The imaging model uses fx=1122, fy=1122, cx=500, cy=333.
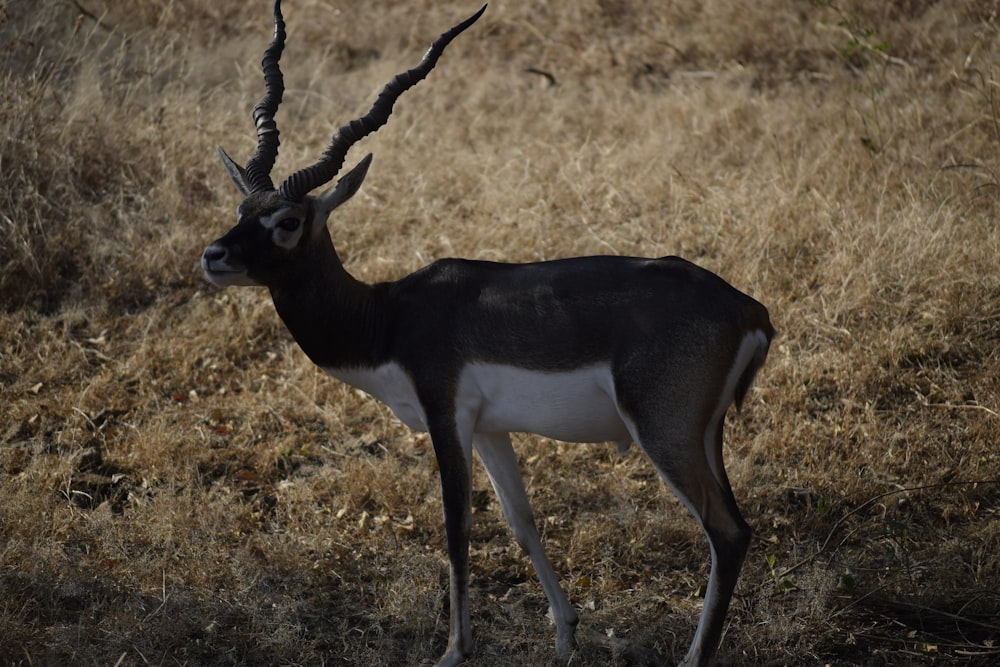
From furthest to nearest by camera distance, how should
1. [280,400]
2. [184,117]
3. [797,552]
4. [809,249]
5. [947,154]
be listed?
[184,117] < [947,154] < [809,249] < [280,400] < [797,552]

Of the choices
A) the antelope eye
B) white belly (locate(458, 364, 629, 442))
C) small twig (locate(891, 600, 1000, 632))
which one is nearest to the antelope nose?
the antelope eye

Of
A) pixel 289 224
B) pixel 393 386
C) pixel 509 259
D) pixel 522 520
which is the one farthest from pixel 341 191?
pixel 509 259

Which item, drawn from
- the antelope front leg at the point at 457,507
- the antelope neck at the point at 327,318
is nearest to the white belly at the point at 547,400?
the antelope front leg at the point at 457,507

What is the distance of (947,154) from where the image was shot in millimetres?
8039

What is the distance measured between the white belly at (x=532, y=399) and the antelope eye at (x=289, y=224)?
0.62m

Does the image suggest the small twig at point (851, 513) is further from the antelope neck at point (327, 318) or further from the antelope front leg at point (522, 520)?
the antelope neck at point (327, 318)

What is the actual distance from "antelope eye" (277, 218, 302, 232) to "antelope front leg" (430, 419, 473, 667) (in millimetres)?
965

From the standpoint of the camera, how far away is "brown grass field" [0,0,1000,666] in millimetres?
4949

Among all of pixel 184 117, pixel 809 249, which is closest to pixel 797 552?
pixel 809 249

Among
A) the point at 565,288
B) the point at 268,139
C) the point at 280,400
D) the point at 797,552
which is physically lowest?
the point at 797,552

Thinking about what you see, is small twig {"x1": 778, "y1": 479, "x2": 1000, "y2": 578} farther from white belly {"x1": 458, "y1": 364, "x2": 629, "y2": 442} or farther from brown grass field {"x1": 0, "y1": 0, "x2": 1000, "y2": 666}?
white belly {"x1": 458, "y1": 364, "x2": 629, "y2": 442}

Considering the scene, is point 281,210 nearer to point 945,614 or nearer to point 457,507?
point 457,507

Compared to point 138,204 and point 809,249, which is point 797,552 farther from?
point 138,204

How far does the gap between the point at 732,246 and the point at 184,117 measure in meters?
4.63
